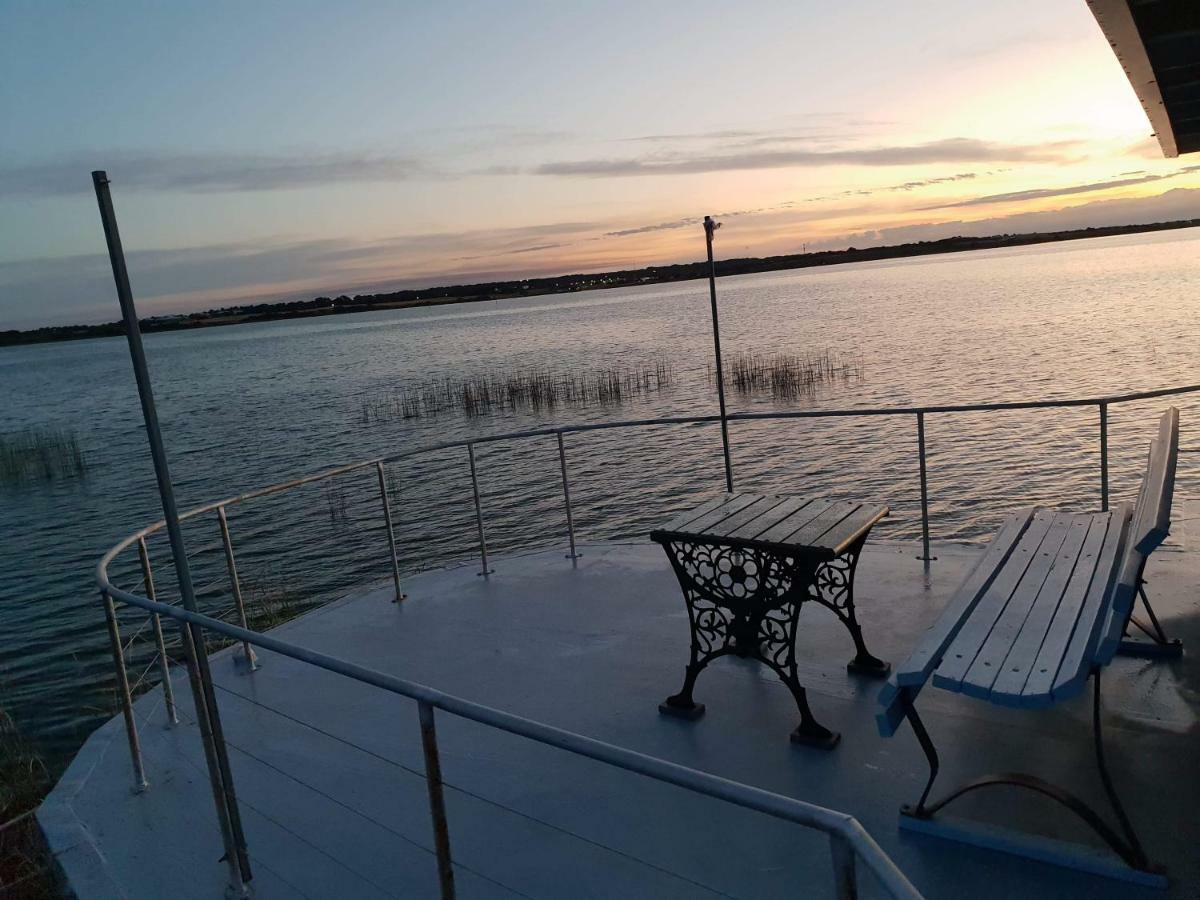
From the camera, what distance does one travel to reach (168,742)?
379 cm

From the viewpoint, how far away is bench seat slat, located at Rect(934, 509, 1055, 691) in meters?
2.36

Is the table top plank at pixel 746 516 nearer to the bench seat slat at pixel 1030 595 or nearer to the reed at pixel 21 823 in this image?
the bench seat slat at pixel 1030 595

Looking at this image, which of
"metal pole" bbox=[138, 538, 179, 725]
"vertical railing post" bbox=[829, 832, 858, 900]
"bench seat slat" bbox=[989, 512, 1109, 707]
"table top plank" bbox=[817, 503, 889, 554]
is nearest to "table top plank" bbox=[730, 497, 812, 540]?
"table top plank" bbox=[817, 503, 889, 554]

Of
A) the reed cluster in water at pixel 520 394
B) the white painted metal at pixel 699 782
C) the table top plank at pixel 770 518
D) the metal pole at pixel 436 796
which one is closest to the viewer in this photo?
the white painted metal at pixel 699 782

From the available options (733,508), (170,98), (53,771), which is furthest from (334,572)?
(733,508)

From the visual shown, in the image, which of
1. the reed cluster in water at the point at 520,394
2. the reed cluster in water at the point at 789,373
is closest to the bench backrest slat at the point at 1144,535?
the reed cluster in water at the point at 789,373

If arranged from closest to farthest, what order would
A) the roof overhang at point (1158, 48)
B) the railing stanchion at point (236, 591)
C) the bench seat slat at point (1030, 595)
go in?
the bench seat slat at point (1030, 595)
the roof overhang at point (1158, 48)
the railing stanchion at point (236, 591)

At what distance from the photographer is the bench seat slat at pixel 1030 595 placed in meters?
2.33

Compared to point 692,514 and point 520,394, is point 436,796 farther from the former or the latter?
point 520,394

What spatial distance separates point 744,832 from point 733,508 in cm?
142

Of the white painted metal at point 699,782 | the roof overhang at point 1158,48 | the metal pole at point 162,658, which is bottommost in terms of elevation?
the metal pole at point 162,658

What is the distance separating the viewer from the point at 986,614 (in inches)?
107

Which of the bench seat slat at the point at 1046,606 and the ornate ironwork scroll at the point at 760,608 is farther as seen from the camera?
the ornate ironwork scroll at the point at 760,608

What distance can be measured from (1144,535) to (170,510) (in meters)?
2.67
